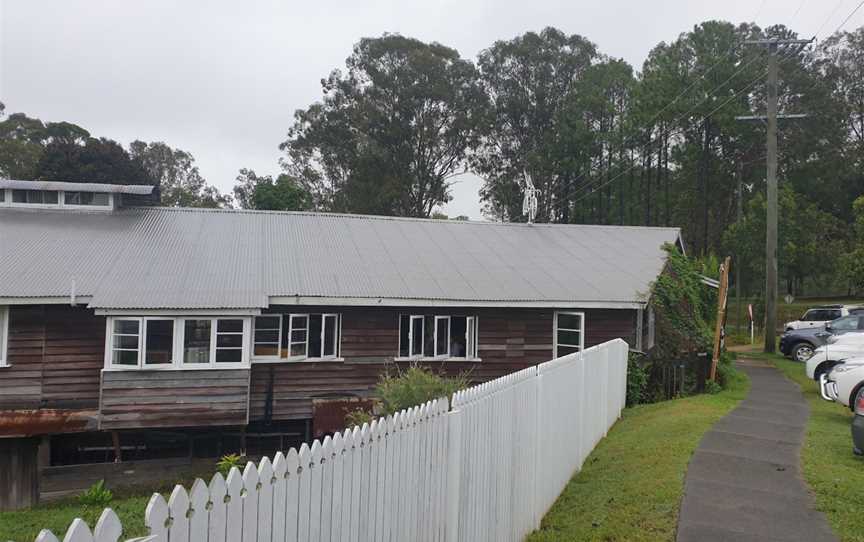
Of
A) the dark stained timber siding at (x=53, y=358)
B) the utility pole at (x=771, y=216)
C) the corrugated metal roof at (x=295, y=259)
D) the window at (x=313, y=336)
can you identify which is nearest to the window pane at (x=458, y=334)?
the corrugated metal roof at (x=295, y=259)

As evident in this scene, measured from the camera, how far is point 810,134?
46938mm

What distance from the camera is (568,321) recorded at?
17.5 meters

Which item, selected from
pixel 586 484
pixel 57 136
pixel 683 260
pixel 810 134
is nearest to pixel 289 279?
pixel 586 484

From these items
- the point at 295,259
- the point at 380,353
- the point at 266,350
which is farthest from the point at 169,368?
the point at 380,353

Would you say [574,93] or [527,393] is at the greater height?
[574,93]

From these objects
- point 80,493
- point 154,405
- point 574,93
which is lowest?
point 80,493

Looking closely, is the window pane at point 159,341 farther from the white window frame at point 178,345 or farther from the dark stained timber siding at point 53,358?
the dark stained timber siding at point 53,358

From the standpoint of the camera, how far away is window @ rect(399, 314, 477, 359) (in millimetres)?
16703

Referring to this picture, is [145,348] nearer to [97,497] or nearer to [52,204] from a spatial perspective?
[97,497]

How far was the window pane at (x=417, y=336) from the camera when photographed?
16.8 metres

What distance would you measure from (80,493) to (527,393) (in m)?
11.9

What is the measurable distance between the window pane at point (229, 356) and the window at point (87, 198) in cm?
805

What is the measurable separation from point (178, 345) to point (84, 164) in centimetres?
3163

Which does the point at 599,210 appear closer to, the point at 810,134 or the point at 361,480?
the point at 810,134
